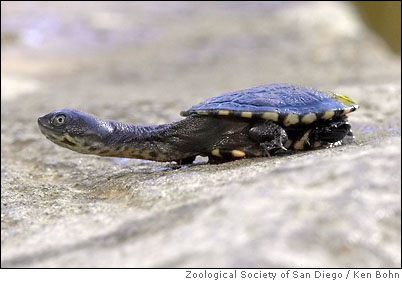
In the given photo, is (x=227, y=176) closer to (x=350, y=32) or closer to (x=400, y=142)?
(x=400, y=142)

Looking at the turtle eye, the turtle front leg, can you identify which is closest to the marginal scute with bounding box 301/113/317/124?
the turtle front leg

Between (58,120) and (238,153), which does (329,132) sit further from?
(58,120)

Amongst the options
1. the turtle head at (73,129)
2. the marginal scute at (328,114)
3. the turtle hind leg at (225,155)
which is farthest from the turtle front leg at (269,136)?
the turtle head at (73,129)

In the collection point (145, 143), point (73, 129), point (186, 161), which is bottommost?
point (186, 161)

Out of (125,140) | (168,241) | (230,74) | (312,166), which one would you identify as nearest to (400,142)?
(312,166)

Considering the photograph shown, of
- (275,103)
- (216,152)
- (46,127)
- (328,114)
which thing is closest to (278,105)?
(275,103)

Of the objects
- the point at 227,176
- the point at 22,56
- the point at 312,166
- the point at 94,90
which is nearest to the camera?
the point at 312,166
